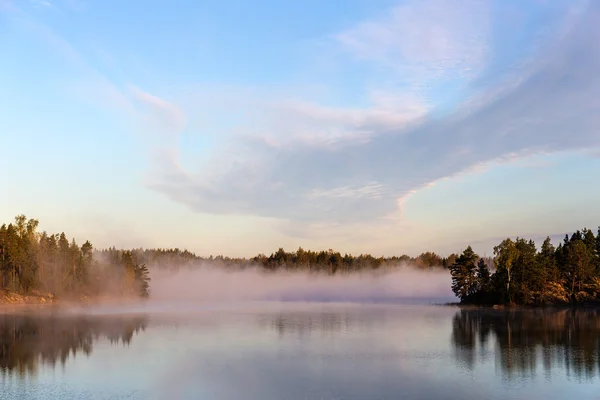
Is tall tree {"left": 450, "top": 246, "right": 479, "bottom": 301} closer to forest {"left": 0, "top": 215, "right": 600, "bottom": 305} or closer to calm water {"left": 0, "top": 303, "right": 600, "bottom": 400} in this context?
forest {"left": 0, "top": 215, "right": 600, "bottom": 305}

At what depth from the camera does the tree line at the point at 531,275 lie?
16112cm

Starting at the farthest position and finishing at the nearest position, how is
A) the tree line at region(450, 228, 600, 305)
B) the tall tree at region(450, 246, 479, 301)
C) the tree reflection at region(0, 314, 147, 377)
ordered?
the tall tree at region(450, 246, 479, 301)
the tree line at region(450, 228, 600, 305)
the tree reflection at region(0, 314, 147, 377)

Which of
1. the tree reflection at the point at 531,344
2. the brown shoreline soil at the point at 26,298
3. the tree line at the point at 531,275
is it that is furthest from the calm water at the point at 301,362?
the brown shoreline soil at the point at 26,298

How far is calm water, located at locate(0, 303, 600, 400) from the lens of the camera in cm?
4772

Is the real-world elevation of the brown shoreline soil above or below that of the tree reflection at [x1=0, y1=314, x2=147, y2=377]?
below

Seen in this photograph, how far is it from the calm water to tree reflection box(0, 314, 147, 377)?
229 millimetres

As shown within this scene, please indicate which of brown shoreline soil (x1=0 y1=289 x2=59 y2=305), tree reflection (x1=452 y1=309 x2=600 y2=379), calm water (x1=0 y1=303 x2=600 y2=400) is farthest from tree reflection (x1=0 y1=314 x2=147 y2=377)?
brown shoreline soil (x1=0 y1=289 x2=59 y2=305)

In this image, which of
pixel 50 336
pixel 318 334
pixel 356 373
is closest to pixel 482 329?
pixel 318 334

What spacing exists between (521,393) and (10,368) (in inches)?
2117

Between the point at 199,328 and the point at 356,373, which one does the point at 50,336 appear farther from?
the point at 356,373

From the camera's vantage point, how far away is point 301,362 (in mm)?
63531

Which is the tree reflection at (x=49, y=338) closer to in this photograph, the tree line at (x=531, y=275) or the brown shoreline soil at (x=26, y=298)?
the brown shoreline soil at (x=26, y=298)

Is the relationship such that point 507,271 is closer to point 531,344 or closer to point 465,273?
point 465,273

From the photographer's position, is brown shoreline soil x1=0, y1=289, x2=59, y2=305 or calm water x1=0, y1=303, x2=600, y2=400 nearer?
calm water x1=0, y1=303, x2=600, y2=400
